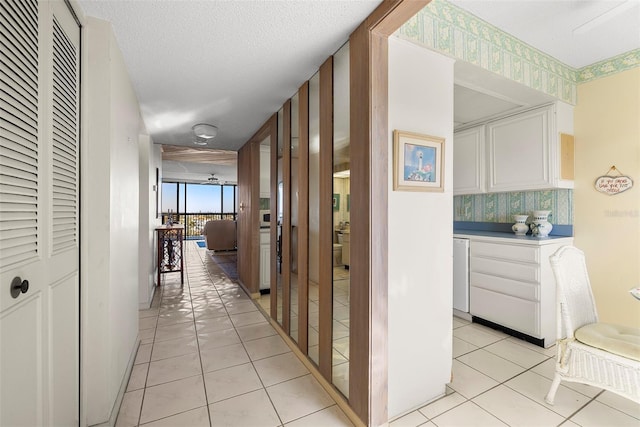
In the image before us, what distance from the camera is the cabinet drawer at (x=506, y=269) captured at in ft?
8.25

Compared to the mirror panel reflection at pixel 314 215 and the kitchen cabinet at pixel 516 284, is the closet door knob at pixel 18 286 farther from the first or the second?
the kitchen cabinet at pixel 516 284

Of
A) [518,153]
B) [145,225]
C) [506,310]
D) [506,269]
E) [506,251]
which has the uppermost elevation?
[518,153]

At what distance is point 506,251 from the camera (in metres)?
2.70

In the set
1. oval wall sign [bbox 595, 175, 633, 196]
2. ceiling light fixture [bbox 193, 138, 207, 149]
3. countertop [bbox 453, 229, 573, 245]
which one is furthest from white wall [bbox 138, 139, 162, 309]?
oval wall sign [bbox 595, 175, 633, 196]

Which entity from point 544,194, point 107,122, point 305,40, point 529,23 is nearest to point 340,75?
point 305,40

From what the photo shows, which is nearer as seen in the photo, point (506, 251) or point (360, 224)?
point (360, 224)

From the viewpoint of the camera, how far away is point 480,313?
2.92 m

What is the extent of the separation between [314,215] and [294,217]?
40 centimetres

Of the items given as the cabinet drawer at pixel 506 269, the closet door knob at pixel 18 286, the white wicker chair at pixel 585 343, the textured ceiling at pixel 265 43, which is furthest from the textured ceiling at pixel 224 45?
the cabinet drawer at pixel 506 269

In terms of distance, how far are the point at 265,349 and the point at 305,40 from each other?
242cm

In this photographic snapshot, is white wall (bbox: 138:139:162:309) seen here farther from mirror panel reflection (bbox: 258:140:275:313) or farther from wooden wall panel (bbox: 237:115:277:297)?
mirror panel reflection (bbox: 258:140:275:313)

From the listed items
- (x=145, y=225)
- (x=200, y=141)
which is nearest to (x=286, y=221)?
(x=145, y=225)

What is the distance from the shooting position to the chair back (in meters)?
1.74

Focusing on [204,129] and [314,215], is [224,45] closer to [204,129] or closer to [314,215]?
[314,215]
